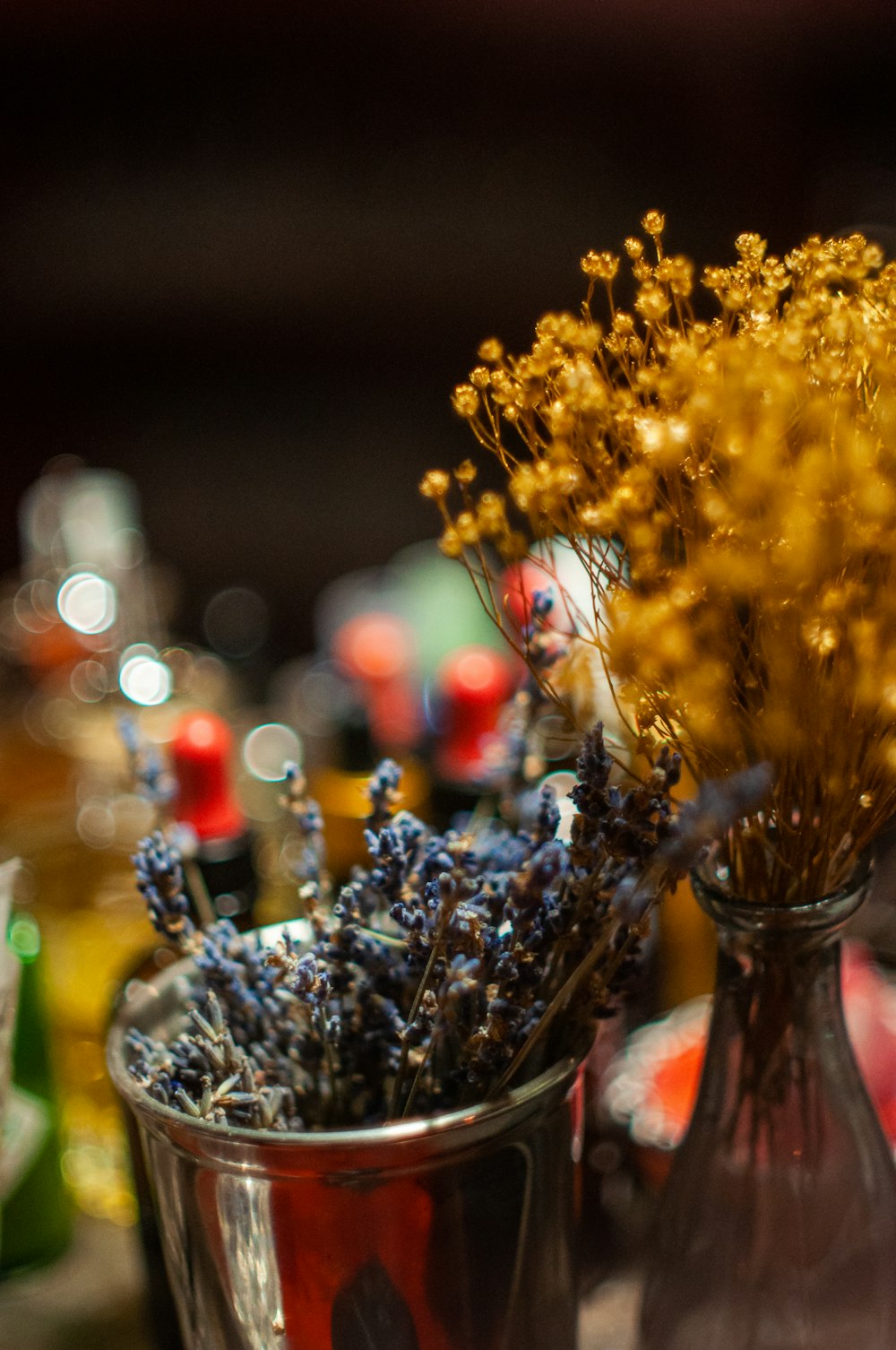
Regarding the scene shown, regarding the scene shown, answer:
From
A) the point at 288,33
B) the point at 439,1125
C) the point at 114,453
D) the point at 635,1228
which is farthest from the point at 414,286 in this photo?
the point at 439,1125

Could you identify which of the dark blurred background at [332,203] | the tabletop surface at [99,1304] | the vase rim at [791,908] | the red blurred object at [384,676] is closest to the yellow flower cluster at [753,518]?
the vase rim at [791,908]

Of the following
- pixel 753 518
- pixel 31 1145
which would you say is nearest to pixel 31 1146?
pixel 31 1145

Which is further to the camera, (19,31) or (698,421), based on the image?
(19,31)

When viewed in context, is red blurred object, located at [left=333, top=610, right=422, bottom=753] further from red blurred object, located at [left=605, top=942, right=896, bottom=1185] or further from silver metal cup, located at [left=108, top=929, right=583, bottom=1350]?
silver metal cup, located at [left=108, top=929, right=583, bottom=1350]

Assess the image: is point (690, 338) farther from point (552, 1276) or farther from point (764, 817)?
point (552, 1276)

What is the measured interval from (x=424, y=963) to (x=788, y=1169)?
0.12 metres

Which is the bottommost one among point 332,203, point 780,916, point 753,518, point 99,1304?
point 99,1304

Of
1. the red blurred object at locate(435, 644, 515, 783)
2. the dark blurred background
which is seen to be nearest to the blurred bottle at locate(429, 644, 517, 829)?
the red blurred object at locate(435, 644, 515, 783)

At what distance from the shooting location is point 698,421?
31 centimetres

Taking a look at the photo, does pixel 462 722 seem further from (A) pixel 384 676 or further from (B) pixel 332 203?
(B) pixel 332 203

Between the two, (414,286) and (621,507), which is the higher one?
(414,286)

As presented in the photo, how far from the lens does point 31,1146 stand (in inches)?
19.6

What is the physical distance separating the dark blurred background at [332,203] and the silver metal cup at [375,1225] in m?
1.07

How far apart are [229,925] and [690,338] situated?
22 cm
